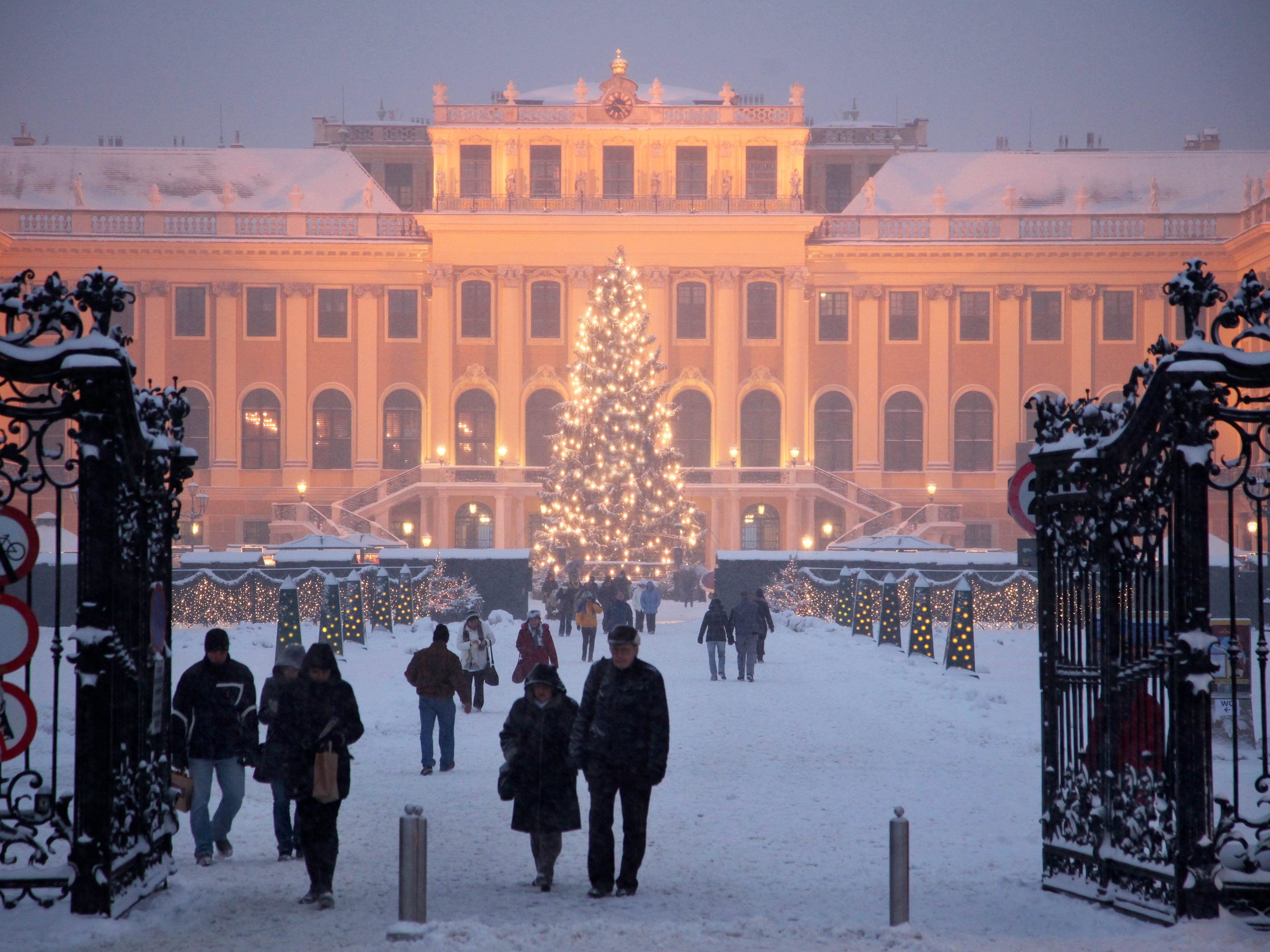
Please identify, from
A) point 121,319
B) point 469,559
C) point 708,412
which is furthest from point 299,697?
point 121,319

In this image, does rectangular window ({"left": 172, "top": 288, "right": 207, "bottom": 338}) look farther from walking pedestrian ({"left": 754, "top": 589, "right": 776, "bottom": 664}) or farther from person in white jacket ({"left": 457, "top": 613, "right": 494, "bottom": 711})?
person in white jacket ({"left": 457, "top": 613, "right": 494, "bottom": 711})

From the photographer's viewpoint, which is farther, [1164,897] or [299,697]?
[299,697]

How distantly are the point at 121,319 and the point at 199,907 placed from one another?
46878 millimetres

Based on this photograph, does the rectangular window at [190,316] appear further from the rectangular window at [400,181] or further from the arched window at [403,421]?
the rectangular window at [400,181]

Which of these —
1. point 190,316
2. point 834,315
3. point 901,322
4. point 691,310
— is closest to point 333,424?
point 190,316

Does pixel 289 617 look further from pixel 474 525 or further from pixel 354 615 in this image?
pixel 474 525

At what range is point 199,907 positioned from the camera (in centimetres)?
793

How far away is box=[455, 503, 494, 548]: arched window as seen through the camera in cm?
4806

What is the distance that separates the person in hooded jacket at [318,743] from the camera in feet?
26.0

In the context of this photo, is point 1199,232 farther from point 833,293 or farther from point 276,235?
point 276,235

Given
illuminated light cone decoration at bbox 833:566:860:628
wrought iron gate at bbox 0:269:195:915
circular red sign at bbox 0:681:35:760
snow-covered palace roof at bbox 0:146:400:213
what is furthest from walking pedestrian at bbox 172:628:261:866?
snow-covered palace roof at bbox 0:146:400:213

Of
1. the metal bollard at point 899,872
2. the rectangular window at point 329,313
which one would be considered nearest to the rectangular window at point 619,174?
the rectangular window at point 329,313

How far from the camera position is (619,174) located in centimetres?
5000

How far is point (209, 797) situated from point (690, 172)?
140 ft
